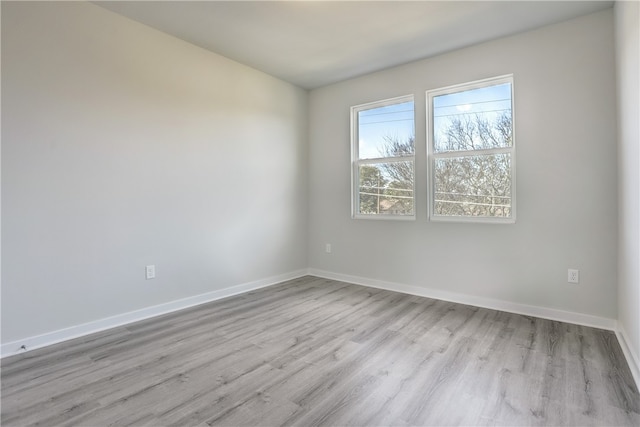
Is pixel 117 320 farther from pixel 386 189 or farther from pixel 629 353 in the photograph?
pixel 629 353

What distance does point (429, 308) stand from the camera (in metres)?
3.13

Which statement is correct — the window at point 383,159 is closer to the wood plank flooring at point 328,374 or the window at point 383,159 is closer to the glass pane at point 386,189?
the glass pane at point 386,189

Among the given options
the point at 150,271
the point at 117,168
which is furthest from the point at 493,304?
the point at 117,168

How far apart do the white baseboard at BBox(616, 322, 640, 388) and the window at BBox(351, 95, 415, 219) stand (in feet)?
6.37

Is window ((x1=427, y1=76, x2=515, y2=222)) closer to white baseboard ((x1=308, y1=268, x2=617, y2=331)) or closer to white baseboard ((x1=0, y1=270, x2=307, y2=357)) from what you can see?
white baseboard ((x1=308, y1=268, x2=617, y2=331))

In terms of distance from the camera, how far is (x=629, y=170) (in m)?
2.09

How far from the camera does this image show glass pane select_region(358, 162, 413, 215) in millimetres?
3734

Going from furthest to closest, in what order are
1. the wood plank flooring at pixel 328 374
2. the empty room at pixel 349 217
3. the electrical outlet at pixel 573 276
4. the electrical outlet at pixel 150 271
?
the electrical outlet at pixel 150 271
the electrical outlet at pixel 573 276
the empty room at pixel 349 217
the wood plank flooring at pixel 328 374

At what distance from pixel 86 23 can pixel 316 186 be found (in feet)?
9.59

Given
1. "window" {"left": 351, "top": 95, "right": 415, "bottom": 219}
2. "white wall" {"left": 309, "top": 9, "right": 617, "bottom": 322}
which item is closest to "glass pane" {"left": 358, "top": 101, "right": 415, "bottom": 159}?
"window" {"left": 351, "top": 95, "right": 415, "bottom": 219}

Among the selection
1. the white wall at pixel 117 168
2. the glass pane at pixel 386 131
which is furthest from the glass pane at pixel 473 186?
the white wall at pixel 117 168

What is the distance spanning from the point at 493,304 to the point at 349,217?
1.90 m

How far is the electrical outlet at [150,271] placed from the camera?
2.87m

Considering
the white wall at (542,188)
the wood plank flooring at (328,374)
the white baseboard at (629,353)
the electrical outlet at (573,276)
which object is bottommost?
the wood plank flooring at (328,374)
